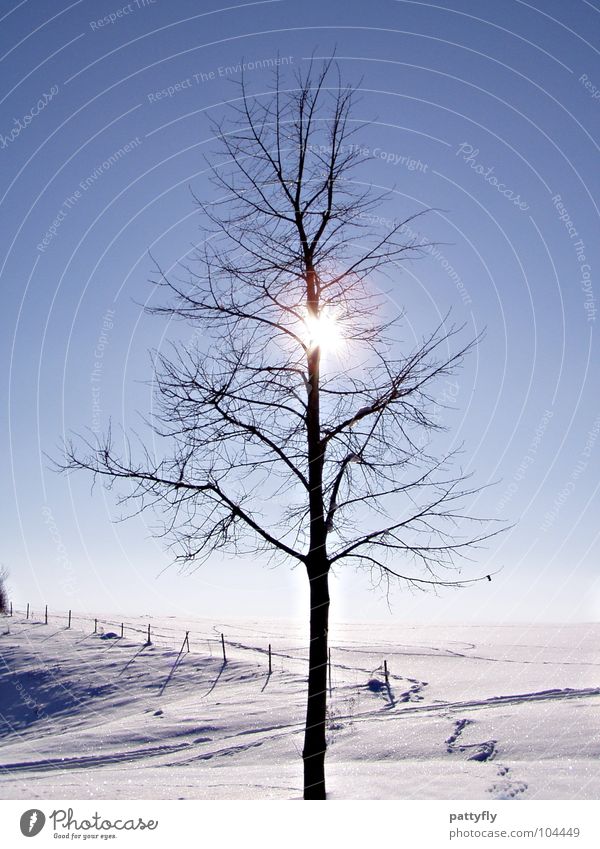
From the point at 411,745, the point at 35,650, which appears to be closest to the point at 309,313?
the point at 411,745

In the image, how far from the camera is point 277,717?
18.3 metres

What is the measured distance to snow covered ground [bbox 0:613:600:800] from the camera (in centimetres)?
970

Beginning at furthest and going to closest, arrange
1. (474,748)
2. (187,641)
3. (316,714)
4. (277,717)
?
(187,641) → (277,717) → (474,748) → (316,714)

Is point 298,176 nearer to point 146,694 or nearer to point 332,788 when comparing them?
point 332,788

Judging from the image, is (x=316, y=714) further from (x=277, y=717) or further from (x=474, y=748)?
(x=277, y=717)

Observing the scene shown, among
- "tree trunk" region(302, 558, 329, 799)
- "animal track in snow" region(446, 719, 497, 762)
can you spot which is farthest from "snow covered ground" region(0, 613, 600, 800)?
"tree trunk" region(302, 558, 329, 799)

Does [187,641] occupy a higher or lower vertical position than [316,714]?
lower

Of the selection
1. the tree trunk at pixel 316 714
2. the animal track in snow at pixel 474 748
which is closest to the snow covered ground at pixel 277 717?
the animal track in snow at pixel 474 748

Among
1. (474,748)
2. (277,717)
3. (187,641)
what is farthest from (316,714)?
(187,641)

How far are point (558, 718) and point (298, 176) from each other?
11949 mm

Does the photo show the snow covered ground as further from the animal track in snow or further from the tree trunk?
the tree trunk

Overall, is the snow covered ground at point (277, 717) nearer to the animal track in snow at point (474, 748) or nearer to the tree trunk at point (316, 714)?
the animal track in snow at point (474, 748)

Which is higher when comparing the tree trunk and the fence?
the tree trunk

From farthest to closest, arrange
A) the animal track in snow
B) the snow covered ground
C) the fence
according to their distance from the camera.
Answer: the fence < the animal track in snow < the snow covered ground
